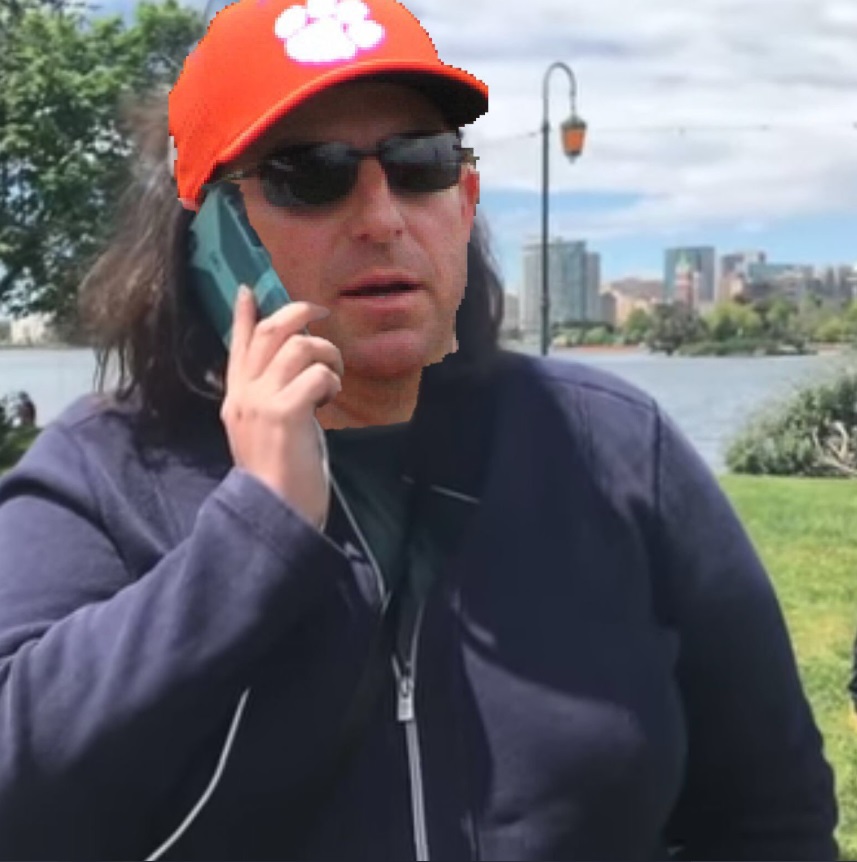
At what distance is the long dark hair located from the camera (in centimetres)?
120

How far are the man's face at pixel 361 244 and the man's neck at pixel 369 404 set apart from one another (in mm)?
14

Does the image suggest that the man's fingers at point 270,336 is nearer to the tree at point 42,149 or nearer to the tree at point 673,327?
the tree at point 673,327

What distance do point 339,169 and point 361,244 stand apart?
63 millimetres

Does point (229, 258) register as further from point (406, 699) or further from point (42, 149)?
point (42, 149)

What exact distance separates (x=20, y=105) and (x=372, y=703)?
31.0 metres

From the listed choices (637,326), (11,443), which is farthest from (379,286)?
(11,443)

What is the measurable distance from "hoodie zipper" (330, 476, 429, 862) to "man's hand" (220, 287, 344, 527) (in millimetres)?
128

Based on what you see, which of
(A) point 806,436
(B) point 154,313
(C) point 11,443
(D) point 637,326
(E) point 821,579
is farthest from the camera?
(C) point 11,443

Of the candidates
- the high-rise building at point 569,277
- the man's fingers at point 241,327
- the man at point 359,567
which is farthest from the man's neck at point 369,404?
the high-rise building at point 569,277

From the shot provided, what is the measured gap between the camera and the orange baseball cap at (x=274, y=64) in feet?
3.61

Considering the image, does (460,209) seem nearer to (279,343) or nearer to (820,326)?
(279,343)

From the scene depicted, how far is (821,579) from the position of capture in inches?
392

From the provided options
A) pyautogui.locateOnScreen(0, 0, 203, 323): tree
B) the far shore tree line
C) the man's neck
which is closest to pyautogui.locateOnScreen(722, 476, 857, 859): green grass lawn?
the far shore tree line

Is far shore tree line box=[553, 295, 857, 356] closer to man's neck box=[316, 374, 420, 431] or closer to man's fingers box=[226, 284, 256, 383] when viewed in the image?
man's neck box=[316, 374, 420, 431]
